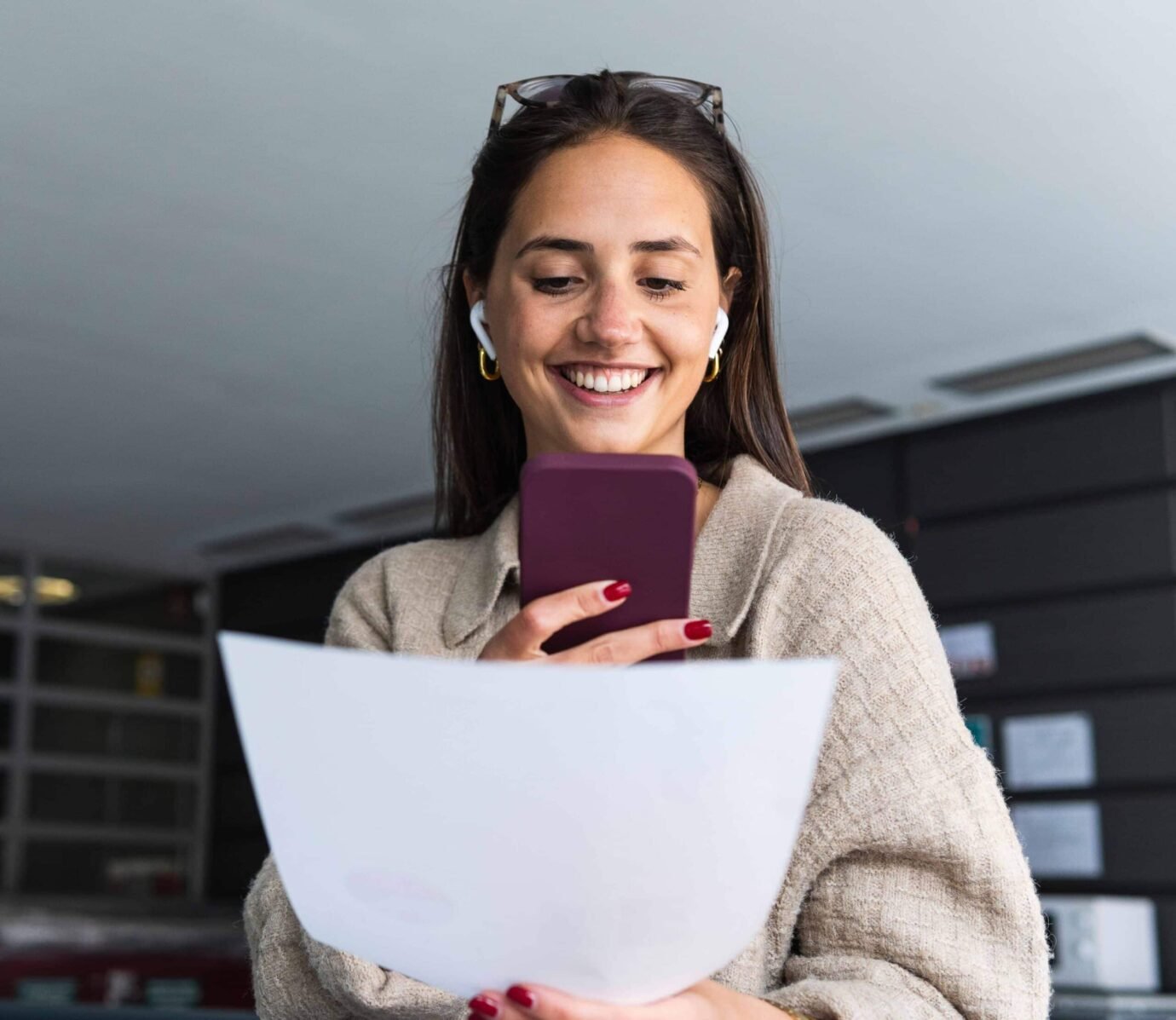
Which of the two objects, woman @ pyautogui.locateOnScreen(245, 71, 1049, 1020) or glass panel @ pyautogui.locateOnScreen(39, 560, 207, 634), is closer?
woman @ pyautogui.locateOnScreen(245, 71, 1049, 1020)

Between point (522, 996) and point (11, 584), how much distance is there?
8603 mm

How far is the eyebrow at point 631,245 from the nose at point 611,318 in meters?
0.03

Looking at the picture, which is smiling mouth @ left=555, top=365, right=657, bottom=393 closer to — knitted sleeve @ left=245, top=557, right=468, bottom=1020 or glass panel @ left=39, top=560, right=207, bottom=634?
knitted sleeve @ left=245, top=557, right=468, bottom=1020

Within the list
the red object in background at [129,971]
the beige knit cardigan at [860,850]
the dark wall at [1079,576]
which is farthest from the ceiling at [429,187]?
the red object in background at [129,971]

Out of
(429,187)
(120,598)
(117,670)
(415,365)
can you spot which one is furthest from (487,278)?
(120,598)

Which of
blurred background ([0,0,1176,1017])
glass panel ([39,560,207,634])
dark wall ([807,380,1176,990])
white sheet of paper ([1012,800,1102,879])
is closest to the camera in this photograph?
blurred background ([0,0,1176,1017])

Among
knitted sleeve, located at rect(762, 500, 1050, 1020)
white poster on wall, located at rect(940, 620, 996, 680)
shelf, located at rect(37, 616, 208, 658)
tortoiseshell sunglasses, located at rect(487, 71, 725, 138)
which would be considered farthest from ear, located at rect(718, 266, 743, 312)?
shelf, located at rect(37, 616, 208, 658)

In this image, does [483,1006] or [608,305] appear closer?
[483,1006]

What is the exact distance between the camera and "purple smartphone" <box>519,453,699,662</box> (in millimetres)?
779

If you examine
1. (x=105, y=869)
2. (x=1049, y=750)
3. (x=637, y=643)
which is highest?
(x=637, y=643)

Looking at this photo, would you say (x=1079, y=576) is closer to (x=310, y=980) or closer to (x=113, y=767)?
(x=310, y=980)

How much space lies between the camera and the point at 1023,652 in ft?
19.8

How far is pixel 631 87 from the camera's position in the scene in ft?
3.73

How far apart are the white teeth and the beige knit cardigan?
11 centimetres
